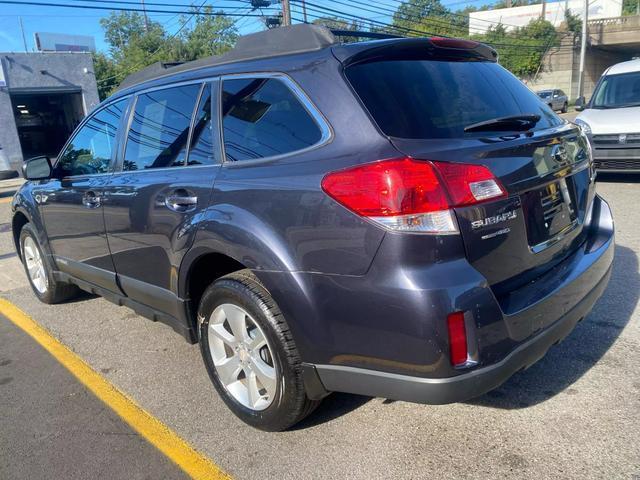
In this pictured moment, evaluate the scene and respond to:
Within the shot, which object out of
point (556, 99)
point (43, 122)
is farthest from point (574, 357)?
point (43, 122)

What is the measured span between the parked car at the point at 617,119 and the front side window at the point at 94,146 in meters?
5.93

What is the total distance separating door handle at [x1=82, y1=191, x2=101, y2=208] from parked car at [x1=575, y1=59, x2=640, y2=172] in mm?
6139

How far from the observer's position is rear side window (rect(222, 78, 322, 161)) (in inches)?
99.0

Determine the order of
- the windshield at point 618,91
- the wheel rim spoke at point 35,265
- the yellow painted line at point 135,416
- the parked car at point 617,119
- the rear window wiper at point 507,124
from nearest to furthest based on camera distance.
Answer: the rear window wiper at point 507,124 < the yellow painted line at point 135,416 < the wheel rim spoke at point 35,265 < the parked car at point 617,119 < the windshield at point 618,91

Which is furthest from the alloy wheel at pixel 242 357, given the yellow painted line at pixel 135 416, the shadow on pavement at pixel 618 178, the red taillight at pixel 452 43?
the shadow on pavement at pixel 618 178

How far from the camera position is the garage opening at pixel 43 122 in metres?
31.2

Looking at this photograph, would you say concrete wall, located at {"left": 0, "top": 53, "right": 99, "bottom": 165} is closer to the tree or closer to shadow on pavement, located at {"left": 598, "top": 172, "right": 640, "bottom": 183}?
the tree

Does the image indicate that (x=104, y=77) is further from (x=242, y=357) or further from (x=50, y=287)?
(x=242, y=357)

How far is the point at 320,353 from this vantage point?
2.39m

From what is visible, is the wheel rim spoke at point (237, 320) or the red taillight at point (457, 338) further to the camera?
the wheel rim spoke at point (237, 320)

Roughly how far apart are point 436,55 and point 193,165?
141 cm

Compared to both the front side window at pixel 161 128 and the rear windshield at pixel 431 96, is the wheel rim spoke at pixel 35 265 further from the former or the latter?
the rear windshield at pixel 431 96

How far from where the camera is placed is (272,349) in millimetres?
2564

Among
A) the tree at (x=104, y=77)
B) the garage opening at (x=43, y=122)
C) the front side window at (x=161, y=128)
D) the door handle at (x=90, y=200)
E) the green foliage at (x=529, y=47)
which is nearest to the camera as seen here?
the front side window at (x=161, y=128)
